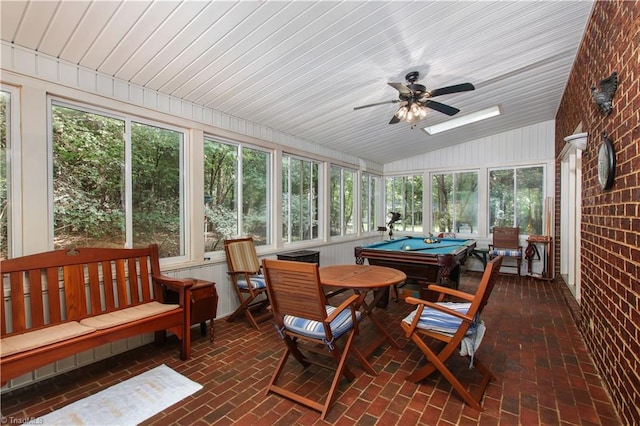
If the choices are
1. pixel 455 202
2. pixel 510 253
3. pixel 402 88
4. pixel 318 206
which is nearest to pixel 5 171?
pixel 402 88

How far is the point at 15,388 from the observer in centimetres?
234

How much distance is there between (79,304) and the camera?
101 inches

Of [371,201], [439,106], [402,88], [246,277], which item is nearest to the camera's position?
[402,88]

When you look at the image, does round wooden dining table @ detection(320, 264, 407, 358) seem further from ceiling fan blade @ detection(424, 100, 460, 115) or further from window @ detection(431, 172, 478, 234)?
window @ detection(431, 172, 478, 234)

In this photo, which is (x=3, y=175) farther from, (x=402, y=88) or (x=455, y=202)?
(x=455, y=202)

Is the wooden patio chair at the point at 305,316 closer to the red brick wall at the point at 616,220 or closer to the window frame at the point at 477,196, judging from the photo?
the red brick wall at the point at 616,220

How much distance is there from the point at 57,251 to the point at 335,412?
257cm

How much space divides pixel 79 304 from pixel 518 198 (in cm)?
766

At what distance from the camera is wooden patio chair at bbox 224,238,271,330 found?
3.63 meters

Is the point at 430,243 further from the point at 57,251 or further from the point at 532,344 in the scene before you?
the point at 57,251

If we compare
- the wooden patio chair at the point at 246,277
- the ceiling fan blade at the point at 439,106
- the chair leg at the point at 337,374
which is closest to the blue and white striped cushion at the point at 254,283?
the wooden patio chair at the point at 246,277

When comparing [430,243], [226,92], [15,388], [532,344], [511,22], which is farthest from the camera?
[430,243]

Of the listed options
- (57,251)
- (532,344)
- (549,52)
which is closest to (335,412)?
(532,344)

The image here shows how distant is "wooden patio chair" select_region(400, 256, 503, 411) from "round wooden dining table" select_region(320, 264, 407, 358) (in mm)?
377
